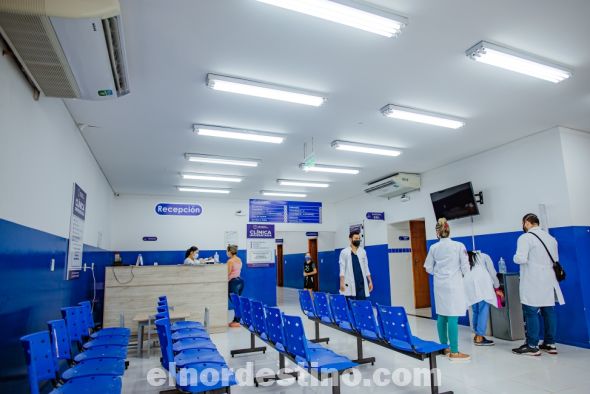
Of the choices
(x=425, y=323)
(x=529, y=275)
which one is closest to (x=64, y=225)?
(x=529, y=275)

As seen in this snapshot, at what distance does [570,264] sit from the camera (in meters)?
5.32

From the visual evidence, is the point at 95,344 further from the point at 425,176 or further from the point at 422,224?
the point at 422,224

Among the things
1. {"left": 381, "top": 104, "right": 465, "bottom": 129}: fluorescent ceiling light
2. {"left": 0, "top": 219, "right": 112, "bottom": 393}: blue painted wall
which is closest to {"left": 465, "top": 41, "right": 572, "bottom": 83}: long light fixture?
{"left": 381, "top": 104, "right": 465, "bottom": 129}: fluorescent ceiling light

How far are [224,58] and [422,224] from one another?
306 inches

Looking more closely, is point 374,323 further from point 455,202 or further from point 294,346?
point 455,202

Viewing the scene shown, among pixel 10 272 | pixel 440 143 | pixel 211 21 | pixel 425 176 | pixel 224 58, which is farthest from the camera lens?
pixel 425 176

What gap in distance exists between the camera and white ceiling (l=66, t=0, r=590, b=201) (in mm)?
3002

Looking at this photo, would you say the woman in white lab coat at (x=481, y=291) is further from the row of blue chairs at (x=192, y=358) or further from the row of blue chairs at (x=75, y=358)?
the row of blue chairs at (x=75, y=358)

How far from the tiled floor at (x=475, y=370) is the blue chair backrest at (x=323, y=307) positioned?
553 mm

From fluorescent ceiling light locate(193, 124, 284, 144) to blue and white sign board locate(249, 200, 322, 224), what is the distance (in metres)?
4.23

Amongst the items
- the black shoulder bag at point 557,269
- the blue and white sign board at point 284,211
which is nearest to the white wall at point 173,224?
the blue and white sign board at point 284,211

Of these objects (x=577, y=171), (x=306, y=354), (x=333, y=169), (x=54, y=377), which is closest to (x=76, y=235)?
(x=54, y=377)

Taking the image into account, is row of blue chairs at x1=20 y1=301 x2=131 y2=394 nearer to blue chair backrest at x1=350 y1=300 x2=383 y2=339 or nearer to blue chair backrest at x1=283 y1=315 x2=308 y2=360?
blue chair backrest at x1=283 y1=315 x2=308 y2=360

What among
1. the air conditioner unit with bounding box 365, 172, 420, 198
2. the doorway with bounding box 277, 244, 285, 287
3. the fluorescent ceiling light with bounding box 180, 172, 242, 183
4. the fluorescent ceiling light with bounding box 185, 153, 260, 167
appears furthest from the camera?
the doorway with bounding box 277, 244, 285, 287
